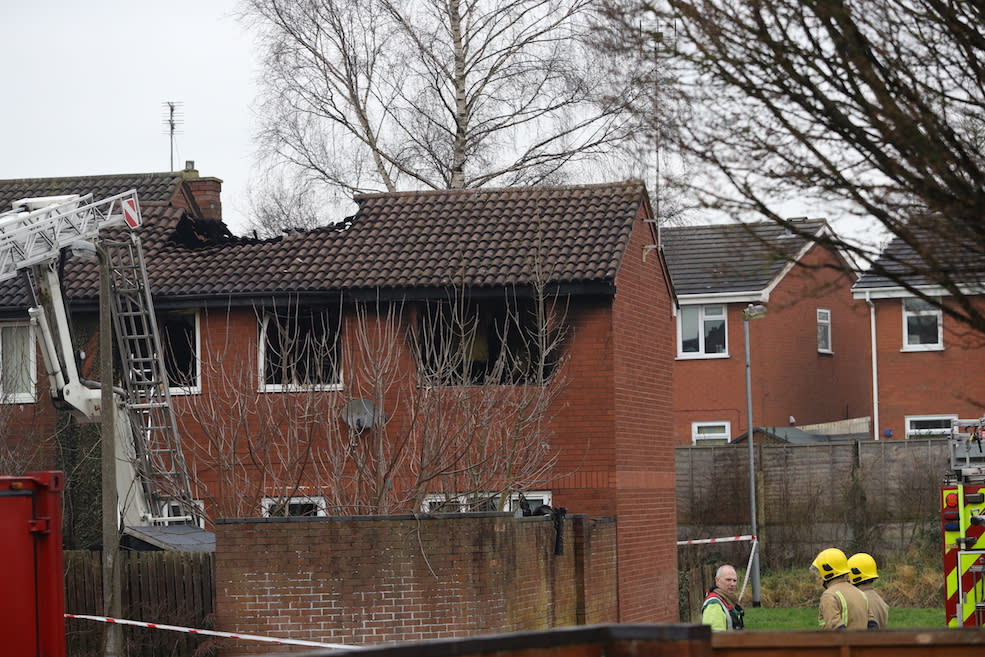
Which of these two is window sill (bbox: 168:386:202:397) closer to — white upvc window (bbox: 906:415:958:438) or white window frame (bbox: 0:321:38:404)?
white window frame (bbox: 0:321:38:404)

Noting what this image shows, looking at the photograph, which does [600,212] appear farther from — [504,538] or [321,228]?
[504,538]

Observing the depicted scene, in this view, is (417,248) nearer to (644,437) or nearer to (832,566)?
(644,437)

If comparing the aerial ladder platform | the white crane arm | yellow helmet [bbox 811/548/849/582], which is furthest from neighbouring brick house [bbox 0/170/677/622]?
yellow helmet [bbox 811/548/849/582]

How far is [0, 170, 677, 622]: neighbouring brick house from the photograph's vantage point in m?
22.1

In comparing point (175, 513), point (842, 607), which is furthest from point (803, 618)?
point (842, 607)

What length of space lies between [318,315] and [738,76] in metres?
17.1

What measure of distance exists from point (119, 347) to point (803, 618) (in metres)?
12.2

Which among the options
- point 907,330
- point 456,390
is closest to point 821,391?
point 907,330

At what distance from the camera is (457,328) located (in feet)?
77.2

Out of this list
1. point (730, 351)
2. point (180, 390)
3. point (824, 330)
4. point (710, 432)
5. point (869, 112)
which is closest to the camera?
point (869, 112)

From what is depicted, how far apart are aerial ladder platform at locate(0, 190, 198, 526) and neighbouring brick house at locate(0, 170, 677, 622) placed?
0.64 m

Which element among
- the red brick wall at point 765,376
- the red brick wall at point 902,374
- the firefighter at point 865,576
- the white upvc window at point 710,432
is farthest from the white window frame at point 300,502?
the red brick wall at point 902,374

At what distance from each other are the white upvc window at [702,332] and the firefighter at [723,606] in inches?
1120

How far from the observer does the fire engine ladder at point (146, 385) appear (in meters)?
21.4
